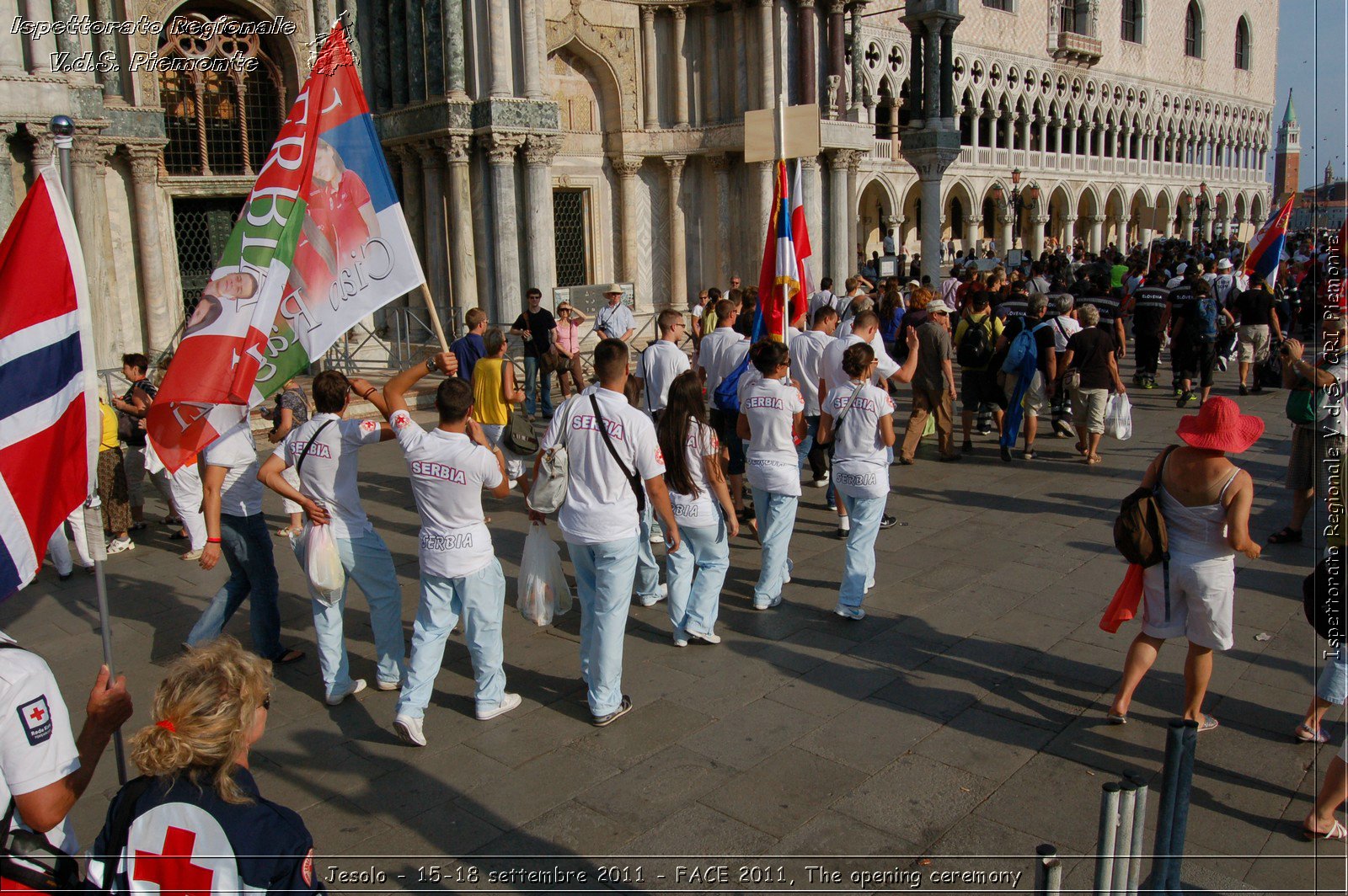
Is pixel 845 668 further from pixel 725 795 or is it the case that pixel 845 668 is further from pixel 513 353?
pixel 513 353

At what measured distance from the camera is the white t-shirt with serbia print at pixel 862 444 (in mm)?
6629

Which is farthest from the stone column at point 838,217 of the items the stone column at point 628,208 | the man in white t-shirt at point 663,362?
the man in white t-shirt at point 663,362

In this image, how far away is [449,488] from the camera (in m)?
5.12

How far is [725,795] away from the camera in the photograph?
15.2 feet

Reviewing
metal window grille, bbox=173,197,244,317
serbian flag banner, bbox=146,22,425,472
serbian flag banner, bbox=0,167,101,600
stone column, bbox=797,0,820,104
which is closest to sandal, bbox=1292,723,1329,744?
serbian flag banner, bbox=146,22,425,472

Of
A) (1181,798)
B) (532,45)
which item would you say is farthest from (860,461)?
(532,45)

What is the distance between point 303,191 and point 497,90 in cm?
993

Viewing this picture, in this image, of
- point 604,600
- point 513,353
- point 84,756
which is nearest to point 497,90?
point 513,353

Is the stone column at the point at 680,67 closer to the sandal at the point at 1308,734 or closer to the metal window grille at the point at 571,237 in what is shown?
the metal window grille at the point at 571,237

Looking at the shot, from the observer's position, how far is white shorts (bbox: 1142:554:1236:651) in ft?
16.0

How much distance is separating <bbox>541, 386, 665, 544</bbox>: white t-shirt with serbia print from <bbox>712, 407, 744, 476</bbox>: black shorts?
12.4ft

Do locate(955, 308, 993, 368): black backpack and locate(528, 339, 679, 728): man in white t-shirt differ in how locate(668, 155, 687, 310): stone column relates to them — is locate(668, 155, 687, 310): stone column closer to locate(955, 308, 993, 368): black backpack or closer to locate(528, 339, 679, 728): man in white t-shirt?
locate(955, 308, 993, 368): black backpack

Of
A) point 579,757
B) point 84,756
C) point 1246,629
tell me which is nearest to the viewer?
point 84,756

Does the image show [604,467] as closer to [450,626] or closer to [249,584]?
[450,626]
